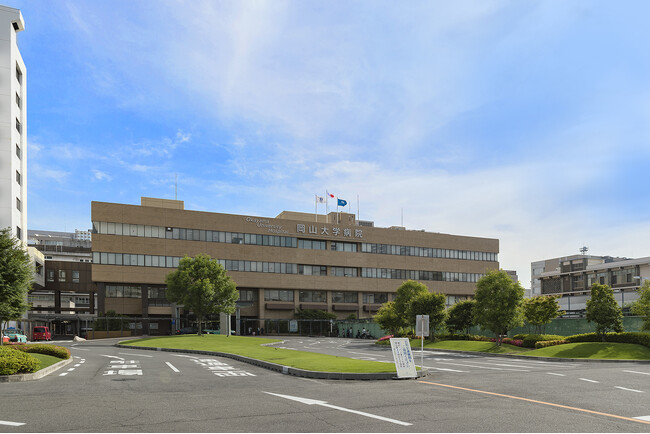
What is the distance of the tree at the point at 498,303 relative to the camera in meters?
41.7

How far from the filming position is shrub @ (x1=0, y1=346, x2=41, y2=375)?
61.4ft

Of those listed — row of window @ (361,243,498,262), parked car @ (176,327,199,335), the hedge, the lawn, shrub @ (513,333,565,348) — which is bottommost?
parked car @ (176,327,199,335)

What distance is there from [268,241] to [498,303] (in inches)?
1945

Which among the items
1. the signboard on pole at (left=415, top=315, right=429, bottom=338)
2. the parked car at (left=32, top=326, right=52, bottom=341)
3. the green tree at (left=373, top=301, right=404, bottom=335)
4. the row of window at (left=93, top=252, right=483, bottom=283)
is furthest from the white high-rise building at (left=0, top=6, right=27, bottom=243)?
the signboard on pole at (left=415, top=315, right=429, bottom=338)

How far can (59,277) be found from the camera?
3455 inches

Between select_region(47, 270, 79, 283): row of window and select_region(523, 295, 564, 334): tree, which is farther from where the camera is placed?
select_region(47, 270, 79, 283): row of window

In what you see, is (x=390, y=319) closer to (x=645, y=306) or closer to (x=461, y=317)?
(x=461, y=317)

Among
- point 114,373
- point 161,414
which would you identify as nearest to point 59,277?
point 114,373

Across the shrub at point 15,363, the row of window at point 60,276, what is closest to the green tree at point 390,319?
the shrub at point 15,363

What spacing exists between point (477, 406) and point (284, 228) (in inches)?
2971

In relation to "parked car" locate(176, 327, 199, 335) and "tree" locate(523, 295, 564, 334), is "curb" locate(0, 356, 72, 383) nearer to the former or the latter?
"tree" locate(523, 295, 564, 334)

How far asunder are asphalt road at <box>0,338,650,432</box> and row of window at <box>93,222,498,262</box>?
188 feet

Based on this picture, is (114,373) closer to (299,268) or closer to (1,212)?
(1,212)

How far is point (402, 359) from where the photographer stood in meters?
20.3
